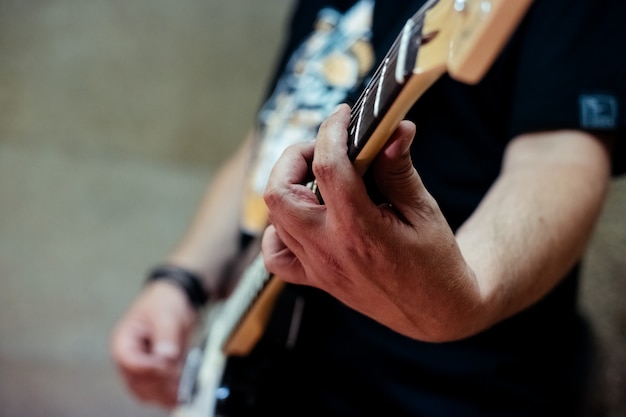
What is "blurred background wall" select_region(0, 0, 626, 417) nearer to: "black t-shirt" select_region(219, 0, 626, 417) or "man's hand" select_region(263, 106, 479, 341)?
"black t-shirt" select_region(219, 0, 626, 417)

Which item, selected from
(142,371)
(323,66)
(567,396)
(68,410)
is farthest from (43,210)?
(567,396)

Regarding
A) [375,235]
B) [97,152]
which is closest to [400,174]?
[375,235]

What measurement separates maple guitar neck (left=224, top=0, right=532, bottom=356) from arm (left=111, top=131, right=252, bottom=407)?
57 cm

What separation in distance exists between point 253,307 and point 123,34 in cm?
109

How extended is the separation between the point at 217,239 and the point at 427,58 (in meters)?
0.66

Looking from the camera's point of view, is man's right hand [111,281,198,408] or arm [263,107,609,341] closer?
arm [263,107,609,341]

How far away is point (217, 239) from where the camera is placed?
912mm

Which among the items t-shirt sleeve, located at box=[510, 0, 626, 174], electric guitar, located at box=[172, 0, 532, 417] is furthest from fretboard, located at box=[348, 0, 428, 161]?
t-shirt sleeve, located at box=[510, 0, 626, 174]

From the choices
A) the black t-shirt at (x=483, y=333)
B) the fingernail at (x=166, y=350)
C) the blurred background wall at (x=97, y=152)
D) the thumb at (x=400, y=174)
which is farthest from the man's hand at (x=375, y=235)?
the blurred background wall at (x=97, y=152)

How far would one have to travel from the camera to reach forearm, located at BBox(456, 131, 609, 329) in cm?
41

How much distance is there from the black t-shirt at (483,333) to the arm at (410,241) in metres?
0.06

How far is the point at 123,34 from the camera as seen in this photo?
1512 millimetres

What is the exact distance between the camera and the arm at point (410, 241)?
32cm

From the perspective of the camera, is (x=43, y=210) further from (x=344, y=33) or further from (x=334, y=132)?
(x=334, y=132)
